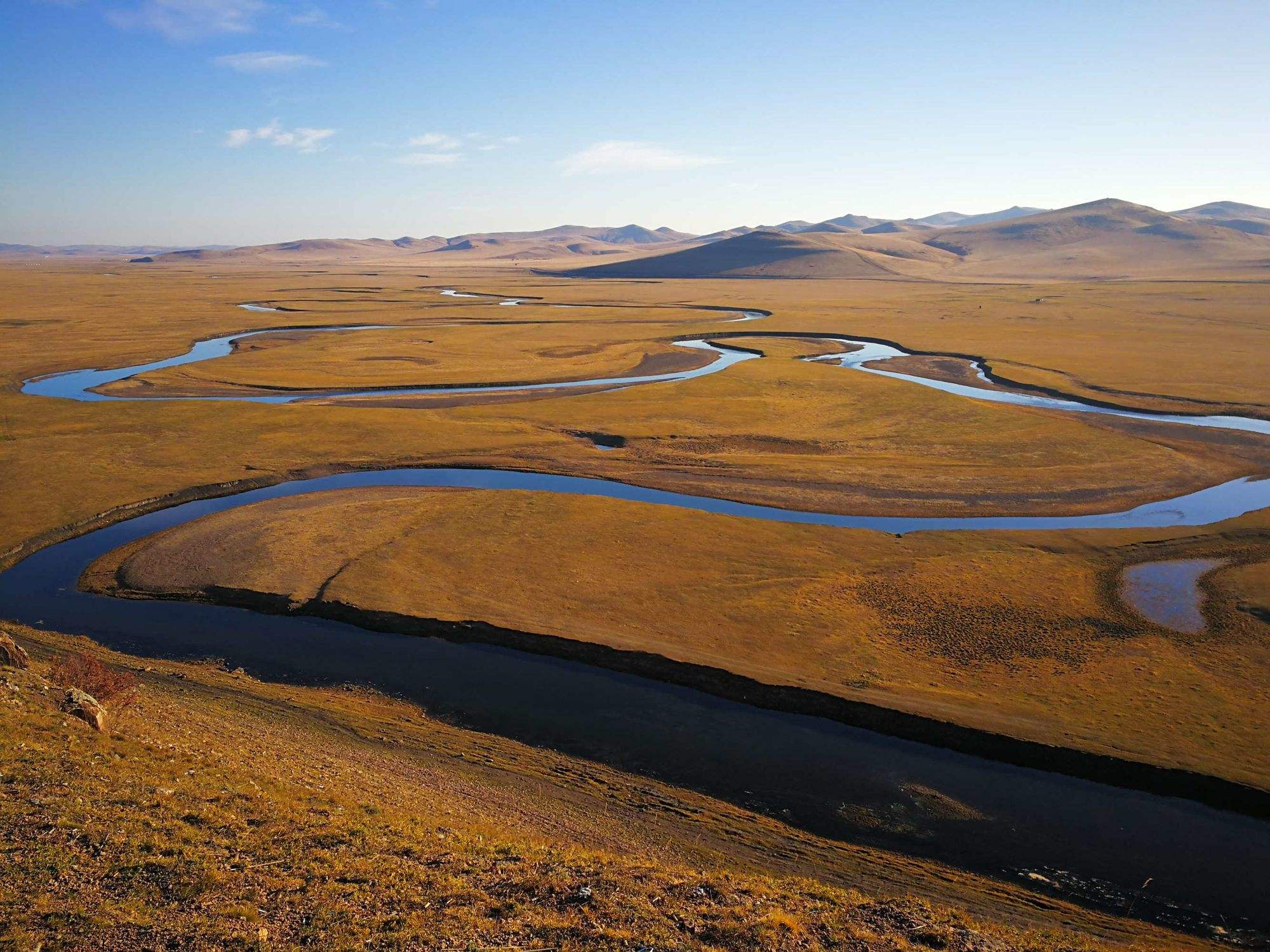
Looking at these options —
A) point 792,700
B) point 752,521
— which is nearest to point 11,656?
point 792,700

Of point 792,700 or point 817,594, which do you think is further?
point 817,594

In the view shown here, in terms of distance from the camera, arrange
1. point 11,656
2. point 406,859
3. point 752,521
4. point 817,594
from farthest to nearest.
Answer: point 752,521 → point 817,594 → point 11,656 → point 406,859

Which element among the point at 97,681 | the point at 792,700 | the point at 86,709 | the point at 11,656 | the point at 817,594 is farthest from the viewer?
the point at 817,594

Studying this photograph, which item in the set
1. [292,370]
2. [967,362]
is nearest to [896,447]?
[967,362]

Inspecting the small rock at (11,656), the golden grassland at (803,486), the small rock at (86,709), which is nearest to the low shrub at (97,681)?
the small rock at (11,656)

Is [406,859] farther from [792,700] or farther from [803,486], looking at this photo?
[803,486]

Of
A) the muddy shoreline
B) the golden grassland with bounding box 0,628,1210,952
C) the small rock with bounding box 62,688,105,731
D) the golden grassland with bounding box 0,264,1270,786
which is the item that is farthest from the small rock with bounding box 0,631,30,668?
the golden grassland with bounding box 0,264,1270,786

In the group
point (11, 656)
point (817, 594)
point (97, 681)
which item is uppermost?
point (11, 656)

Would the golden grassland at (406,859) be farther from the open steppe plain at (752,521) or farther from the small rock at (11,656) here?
the open steppe plain at (752,521)

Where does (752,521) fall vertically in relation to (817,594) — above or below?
above
